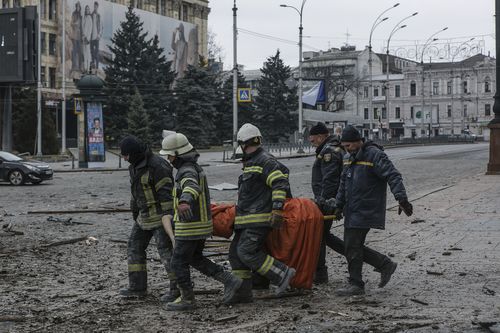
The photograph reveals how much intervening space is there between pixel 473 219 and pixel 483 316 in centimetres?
767

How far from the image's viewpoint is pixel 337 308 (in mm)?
6914

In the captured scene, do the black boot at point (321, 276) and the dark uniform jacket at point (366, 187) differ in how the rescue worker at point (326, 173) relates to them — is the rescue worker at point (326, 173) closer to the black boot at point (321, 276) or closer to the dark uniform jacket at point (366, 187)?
the black boot at point (321, 276)

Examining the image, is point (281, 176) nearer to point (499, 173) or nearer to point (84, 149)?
point (499, 173)

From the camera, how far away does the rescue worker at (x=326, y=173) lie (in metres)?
8.23

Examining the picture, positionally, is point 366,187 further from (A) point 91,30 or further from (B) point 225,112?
(A) point 91,30

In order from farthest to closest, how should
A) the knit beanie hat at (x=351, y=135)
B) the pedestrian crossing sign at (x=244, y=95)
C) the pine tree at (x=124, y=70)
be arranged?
the pine tree at (x=124, y=70) < the pedestrian crossing sign at (x=244, y=95) < the knit beanie hat at (x=351, y=135)

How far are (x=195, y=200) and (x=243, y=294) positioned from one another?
1043mm

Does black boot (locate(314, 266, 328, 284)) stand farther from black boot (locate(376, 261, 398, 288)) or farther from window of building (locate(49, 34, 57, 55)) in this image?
window of building (locate(49, 34, 57, 55))

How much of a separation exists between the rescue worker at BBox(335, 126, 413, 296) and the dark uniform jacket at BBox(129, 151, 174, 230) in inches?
70.4

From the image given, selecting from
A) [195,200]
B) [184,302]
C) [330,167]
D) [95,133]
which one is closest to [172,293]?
[184,302]

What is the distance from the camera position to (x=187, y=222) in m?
7.00

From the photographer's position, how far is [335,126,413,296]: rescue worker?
7512mm

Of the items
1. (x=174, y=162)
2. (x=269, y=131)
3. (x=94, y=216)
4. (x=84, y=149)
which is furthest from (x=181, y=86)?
(x=174, y=162)

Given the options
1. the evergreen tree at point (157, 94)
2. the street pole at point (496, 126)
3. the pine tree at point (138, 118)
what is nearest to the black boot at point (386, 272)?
the street pole at point (496, 126)
